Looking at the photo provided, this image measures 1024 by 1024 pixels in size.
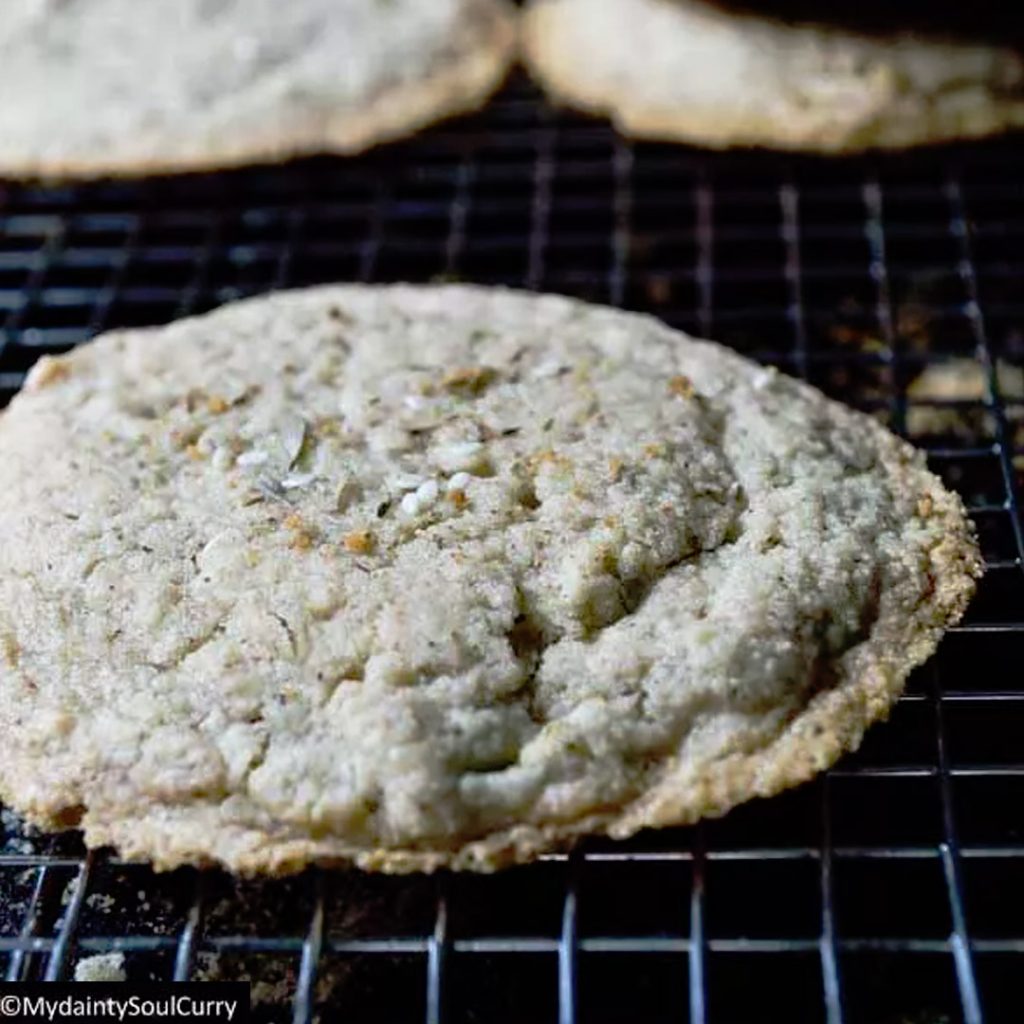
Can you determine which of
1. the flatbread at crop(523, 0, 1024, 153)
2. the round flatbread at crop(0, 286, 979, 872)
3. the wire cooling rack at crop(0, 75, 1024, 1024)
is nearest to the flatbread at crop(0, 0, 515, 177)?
the wire cooling rack at crop(0, 75, 1024, 1024)

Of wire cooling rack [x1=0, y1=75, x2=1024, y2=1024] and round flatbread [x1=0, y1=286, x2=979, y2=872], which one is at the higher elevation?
round flatbread [x1=0, y1=286, x2=979, y2=872]

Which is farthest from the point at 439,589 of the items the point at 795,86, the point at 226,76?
the point at 226,76

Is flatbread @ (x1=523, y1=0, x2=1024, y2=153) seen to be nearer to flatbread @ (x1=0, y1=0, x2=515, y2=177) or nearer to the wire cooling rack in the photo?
the wire cooling rack

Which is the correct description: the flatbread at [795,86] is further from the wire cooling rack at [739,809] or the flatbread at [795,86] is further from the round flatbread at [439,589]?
the round flatbread at [439,589]

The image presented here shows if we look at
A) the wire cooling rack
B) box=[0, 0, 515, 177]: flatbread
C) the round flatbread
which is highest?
the round flatbread

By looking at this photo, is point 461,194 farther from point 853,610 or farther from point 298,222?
point 853,610
